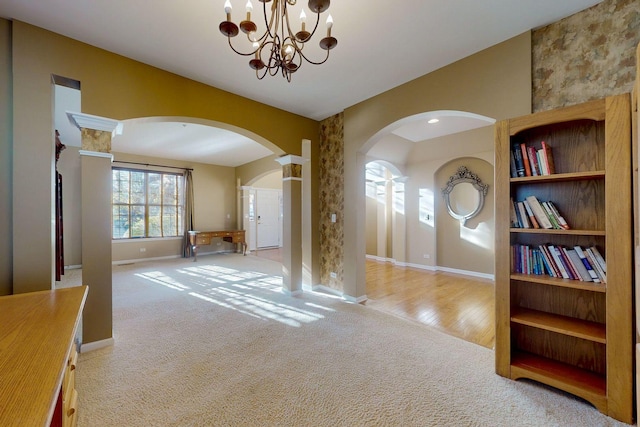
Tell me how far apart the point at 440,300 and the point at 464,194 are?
8.17 ft

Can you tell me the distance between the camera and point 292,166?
3873 millimetres

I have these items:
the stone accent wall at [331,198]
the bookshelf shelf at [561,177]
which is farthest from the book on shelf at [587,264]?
the stone accent wall at [331,198]

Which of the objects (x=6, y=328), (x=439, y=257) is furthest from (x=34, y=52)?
(x=439, y=257)

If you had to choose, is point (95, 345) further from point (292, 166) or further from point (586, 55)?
point (586, 55)

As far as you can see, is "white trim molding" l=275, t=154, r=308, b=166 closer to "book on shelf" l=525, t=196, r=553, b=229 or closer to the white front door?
"book on shelf" l=525, t=196, r=553, b=229

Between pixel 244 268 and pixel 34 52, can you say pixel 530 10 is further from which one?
pixel 244 268

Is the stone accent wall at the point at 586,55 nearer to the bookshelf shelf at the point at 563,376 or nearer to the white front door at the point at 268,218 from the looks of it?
the bookshelf shelf at the point at 563,376

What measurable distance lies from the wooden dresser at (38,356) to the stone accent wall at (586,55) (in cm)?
310

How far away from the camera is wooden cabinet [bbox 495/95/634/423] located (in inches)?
59.0

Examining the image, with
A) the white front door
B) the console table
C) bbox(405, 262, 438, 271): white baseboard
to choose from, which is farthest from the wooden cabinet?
Answer: the white front door

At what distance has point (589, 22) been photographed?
1.86m

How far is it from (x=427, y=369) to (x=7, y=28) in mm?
4167

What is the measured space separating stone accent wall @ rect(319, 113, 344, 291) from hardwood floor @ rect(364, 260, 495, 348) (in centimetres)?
69

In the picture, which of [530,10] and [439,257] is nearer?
[530,10]
